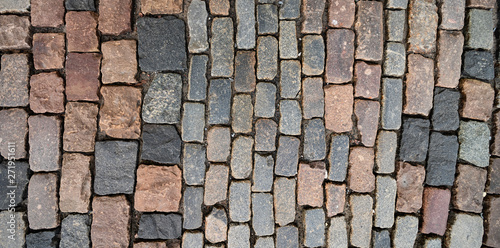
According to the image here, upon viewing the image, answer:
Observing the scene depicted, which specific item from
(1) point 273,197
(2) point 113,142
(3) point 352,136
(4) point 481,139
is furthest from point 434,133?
(2) point 113,142

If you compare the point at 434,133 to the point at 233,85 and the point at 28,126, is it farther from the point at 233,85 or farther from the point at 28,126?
the point at 28,126

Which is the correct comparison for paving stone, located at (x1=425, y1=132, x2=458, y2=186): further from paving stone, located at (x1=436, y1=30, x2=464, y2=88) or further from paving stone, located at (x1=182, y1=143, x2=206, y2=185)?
paving stone, located at (x1=182, y1=143, x2=206, y2=185)

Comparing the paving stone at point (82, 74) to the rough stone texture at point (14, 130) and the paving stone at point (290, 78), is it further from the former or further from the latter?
the paving stone at point (290, 78)

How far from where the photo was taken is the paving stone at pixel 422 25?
8.23 ft

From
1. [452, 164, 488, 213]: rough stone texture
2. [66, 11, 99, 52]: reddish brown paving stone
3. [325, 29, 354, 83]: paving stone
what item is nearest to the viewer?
[66, 11, 99, 52]: reddish brown paving stone

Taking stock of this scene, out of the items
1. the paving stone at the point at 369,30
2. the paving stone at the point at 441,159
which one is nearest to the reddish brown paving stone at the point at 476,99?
the paving stone at the point at 441,159

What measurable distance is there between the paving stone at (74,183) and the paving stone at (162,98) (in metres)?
0.71

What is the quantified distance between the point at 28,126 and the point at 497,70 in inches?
178

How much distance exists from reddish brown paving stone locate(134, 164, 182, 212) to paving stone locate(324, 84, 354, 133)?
151 centimetres

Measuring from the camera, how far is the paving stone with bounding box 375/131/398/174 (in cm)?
253

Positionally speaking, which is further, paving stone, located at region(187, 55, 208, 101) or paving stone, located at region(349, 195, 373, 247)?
paving stone, located at region(349, 195, 373, 247)

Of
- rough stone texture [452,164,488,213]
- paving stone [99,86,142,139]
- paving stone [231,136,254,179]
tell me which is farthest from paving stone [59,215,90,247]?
rough stone texture [452,164,488,213]

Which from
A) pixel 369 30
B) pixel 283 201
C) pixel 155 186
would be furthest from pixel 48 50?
pixel 369 30

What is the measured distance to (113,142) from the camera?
242cm
